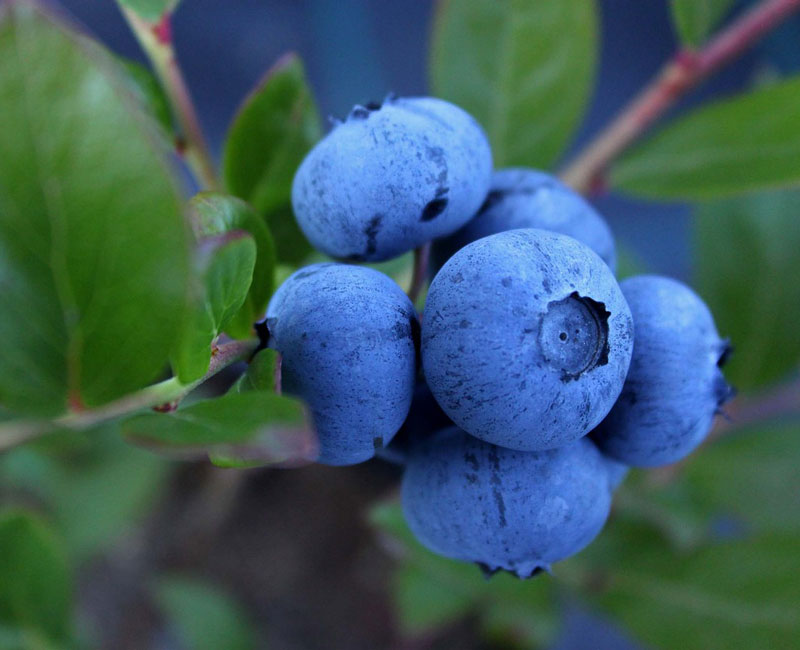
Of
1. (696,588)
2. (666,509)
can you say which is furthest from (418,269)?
(666,509)

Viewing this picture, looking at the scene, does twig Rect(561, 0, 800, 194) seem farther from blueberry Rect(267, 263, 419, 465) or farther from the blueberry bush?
blueberry Rect(267, 263, 419, 465)

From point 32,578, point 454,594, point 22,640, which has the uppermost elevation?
point 32,578

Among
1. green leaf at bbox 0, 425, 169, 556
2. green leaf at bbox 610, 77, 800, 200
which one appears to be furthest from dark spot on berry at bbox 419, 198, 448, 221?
green leaf at bbox 0, 425, 169, 556

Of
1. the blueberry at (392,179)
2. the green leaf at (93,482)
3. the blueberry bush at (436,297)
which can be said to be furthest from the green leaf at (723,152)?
the green leaf at (93,482)

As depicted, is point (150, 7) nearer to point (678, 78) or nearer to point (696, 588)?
point (678, 78)

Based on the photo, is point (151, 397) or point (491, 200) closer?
point (151, 397)

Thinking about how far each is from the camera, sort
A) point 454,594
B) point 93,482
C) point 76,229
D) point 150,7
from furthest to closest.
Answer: point 93,482
point 454,594
point 150,7
point 76,229
